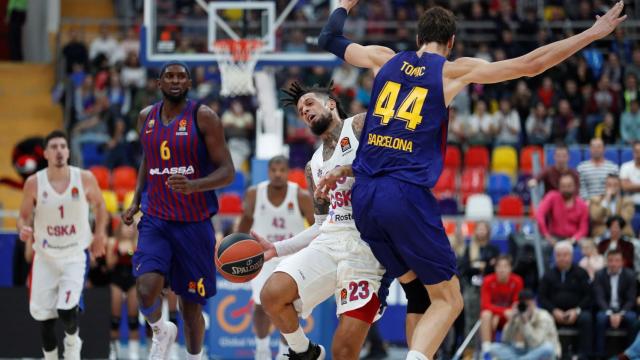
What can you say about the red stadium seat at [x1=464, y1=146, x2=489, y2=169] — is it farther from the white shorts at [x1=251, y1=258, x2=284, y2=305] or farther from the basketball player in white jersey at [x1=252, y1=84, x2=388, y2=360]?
the basketball player in white jersey at [x1=252, y1=84, x2=388, y2=360]

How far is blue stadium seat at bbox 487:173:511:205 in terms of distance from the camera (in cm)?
1898

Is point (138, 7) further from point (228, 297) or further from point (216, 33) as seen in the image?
point (228, 297)

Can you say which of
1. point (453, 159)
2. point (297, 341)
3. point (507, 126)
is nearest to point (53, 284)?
point (297, 341)

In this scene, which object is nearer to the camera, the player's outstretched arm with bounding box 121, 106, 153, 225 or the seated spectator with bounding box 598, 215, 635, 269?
the player's outstretched arm with bounding box 121, 106, 153, 225

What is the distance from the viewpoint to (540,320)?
1241 centimetres

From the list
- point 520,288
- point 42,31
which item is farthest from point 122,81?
point 520,288

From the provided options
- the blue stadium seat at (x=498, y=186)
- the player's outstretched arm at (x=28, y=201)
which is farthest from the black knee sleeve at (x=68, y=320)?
the blue stadium seat at (x=498, y=186)

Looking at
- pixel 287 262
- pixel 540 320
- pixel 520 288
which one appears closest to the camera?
pixel 287 262

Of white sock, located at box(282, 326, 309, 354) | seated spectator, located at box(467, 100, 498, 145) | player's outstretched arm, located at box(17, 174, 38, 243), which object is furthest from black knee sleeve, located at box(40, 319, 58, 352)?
seated spectator, located at box(467, 100, 498, 145)

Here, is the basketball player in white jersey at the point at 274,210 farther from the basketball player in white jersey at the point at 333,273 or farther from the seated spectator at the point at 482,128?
the seated spectator at the point at 482,128

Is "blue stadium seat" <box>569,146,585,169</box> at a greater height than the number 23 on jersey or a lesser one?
lesser

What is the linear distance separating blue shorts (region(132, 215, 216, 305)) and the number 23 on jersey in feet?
7.80

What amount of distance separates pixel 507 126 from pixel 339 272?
13656 mm

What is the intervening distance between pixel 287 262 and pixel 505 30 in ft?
52.9
